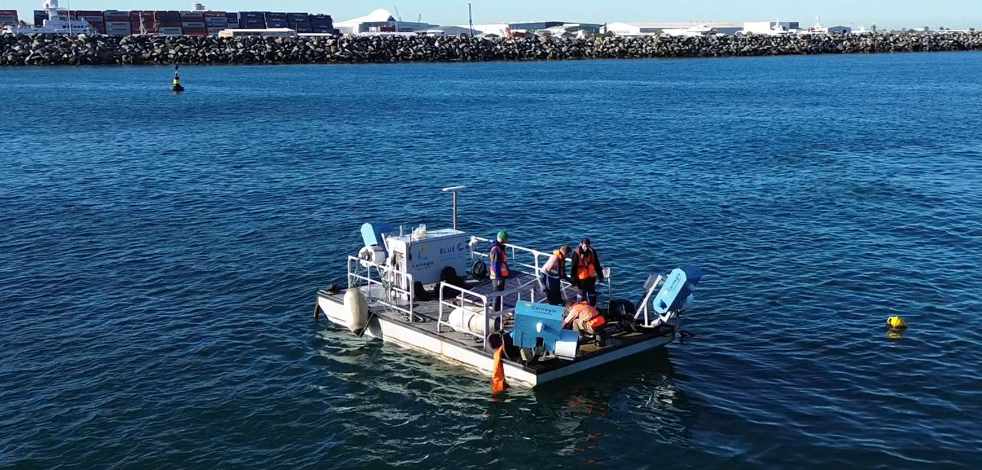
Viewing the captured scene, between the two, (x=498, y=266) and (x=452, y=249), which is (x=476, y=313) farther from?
(x=452, y=249)

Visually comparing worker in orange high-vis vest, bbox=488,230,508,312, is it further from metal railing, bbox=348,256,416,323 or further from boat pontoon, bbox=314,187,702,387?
metal railing, bbox=348,256,416,323

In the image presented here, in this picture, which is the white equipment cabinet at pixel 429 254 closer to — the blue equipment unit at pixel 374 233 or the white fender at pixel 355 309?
the blue equipment unit at pixel 374 233

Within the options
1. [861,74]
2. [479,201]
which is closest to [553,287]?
[479,201]

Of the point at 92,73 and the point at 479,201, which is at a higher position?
the point at 92,73

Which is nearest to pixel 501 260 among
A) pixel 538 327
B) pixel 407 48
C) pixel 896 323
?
pixel 538 327

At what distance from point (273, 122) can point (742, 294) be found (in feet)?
183

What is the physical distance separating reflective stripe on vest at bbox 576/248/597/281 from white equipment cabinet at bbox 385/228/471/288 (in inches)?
154

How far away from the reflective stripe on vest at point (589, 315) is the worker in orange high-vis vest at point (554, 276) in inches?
35.4

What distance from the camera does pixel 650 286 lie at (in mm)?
23312

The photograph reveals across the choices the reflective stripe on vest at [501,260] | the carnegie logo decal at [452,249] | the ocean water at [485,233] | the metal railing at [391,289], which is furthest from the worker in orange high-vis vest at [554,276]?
the metal railing at [391,289]

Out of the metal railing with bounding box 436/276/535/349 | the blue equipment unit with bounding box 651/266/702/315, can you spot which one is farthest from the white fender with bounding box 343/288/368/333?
the blue equipment unit with bounding box 651/266/702/315

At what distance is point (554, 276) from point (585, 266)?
847 mm

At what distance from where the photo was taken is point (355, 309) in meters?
24.1

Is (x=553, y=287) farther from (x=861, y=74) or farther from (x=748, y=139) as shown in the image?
(x=861, y=74)
